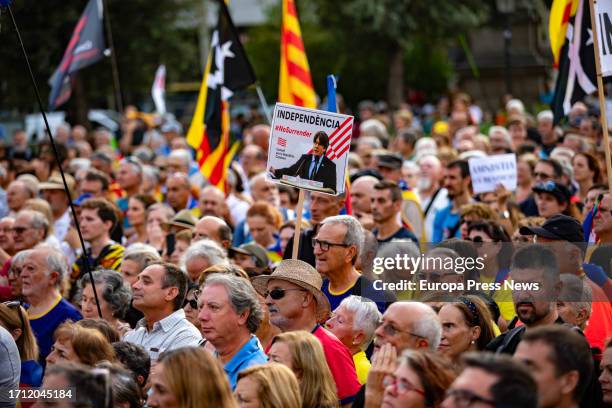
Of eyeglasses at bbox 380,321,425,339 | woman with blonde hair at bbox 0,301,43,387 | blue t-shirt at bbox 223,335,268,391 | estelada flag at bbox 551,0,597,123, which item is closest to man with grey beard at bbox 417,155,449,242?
estelada flag at bbox 551,0,597,123

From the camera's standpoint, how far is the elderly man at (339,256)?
8.38 meters

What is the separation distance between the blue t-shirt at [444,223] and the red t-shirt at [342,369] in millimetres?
4895

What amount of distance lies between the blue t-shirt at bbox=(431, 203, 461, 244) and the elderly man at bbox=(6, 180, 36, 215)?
16.1 ft

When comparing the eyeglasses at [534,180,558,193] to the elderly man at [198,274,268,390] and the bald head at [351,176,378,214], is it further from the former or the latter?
the elderly man at [198,274,268,390]

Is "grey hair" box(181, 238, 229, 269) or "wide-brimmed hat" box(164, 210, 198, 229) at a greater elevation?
"wide-brimmed hat" box(164, 210, 198, 229)

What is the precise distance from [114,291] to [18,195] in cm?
543

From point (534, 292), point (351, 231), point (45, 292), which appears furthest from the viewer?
point (45, 292)

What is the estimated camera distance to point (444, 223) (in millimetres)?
12094

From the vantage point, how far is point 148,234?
12.4m

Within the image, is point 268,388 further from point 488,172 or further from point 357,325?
point 488,172

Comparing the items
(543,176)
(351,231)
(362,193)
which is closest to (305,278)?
(351,231)

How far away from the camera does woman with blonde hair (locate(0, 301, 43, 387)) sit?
775 centimetres

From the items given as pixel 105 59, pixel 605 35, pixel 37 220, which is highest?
pixel 105 59

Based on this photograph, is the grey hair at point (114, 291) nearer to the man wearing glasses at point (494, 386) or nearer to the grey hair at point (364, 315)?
the grey hair at point (364, 315)
